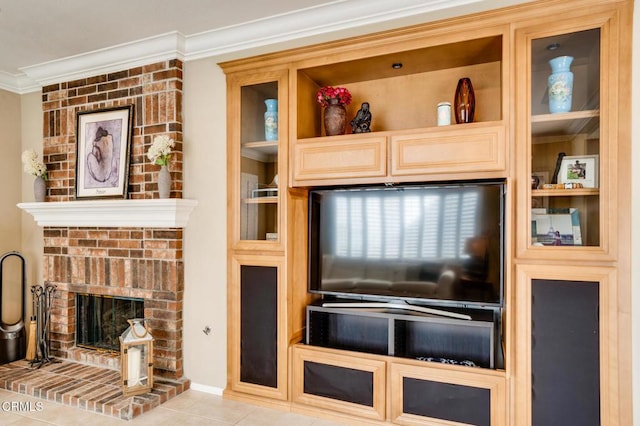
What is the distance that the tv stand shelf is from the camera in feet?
7.78

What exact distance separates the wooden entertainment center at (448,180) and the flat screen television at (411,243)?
0.09 m

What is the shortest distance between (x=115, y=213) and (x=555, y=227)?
3097mm

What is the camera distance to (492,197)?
228 cm

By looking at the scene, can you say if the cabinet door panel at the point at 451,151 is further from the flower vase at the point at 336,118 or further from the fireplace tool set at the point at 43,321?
the fireplace tool set at the point at 43,321

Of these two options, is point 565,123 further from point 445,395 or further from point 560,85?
point 445,395

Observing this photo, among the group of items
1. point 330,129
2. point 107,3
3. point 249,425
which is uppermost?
point 107,3

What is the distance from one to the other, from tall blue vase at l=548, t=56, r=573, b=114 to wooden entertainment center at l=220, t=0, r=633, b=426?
0.04m

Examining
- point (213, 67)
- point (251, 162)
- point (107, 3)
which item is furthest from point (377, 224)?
point (107, 3)

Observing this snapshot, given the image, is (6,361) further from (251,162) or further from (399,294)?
(399,294)

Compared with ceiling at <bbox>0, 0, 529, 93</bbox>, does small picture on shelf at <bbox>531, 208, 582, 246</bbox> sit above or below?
below

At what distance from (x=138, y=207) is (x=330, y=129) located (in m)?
1.60

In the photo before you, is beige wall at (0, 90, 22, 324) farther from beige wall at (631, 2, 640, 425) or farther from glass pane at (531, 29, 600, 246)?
beige wall at (631, 2, 640, 425)

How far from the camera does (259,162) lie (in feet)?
9.48

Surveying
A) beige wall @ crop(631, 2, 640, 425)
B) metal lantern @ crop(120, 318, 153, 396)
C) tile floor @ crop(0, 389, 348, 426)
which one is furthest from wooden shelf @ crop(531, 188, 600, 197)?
metal lantern @ crop(120, 318, 153, 396)
